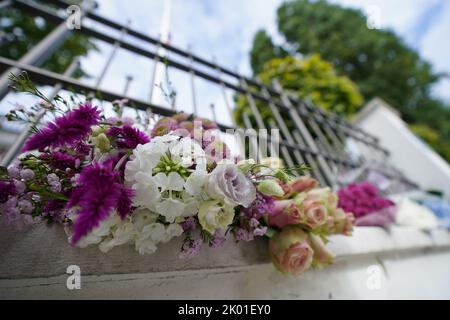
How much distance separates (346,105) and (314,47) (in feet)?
23.4

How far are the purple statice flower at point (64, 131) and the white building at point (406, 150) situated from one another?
3760 millimetres

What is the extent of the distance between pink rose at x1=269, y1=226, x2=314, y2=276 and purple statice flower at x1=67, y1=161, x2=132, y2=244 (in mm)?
511

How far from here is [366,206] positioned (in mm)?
1566

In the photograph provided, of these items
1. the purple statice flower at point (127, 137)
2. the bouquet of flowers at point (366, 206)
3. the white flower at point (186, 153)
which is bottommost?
the white flower at point (186, 153)

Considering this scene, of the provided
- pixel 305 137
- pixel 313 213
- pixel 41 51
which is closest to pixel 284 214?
pixel 313 213

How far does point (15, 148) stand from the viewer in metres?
0.92

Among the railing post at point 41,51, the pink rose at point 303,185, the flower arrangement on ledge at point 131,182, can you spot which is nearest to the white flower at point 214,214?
the flower arrangement on ledge at point 131,182

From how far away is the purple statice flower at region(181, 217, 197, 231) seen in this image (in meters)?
0.62

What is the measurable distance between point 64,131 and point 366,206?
1631mm

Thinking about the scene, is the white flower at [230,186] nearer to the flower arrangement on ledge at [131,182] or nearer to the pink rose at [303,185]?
the flower arrangement on ledge at [131,182]

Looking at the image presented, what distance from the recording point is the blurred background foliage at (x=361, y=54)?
9938 mm

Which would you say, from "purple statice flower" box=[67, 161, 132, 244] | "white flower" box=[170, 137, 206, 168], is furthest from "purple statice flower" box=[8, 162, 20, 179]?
"white flower" box=[170, 137, 206, 168]

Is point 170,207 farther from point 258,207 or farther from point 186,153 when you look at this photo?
point 258,207
